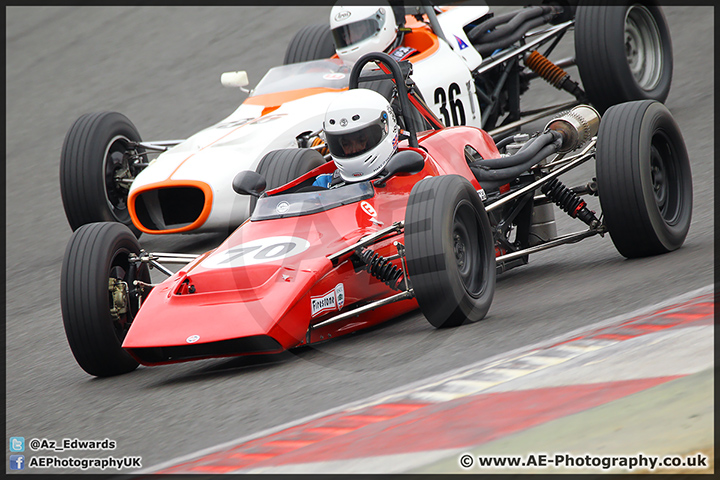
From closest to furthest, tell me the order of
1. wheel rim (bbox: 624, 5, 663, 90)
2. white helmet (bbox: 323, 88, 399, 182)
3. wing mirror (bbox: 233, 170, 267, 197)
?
white helmet (bbox: 323, 88, 399, 182) < wing mirror (bbox: 233, 170, 267, 197) < wheel rim (bbox: 624, 5, 663, 90)

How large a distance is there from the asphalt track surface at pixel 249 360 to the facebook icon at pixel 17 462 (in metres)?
0.24

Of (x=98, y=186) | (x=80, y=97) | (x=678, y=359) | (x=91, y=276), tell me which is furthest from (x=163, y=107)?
(x=678, y=359)

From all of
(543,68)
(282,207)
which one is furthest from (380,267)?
(543,68)

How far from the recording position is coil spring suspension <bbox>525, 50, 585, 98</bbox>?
10344 mm

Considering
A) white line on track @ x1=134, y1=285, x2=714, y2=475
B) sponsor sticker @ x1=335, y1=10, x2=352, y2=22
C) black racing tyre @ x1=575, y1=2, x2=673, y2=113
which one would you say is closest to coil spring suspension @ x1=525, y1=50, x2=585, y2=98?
black racing tyre @ x1=575, y1=2, x2=673, y2=113

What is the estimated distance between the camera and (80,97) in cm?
1623

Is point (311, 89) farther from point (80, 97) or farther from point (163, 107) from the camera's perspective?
point (80, 97)

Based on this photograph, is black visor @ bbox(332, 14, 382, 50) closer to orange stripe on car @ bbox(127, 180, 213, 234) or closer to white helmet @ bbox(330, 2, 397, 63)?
white helmet @ bbox(330, 2, 397, 63)

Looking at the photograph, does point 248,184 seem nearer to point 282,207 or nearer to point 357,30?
point 282,207

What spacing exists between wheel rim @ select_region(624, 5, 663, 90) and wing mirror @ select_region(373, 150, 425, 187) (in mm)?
5085

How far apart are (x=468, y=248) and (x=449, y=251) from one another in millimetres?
473

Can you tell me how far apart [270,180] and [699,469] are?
4.27 m

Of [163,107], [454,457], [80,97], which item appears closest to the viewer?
[454,457]

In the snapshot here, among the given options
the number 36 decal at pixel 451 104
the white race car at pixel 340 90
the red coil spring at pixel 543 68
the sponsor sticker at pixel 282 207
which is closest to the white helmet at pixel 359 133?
the sponsor sticker at pixel 282 207
